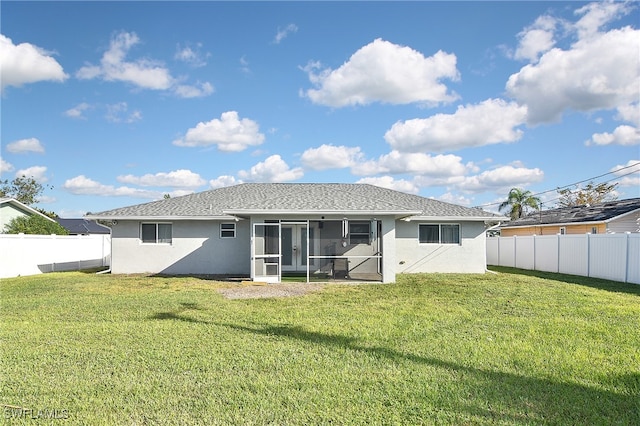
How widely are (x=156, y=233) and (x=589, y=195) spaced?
4110cm

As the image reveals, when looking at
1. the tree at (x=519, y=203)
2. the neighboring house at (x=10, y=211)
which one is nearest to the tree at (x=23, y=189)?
the neighboring house at (x=10, y=211)

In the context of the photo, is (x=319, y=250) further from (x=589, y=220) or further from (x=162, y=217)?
(x=589, y=220)

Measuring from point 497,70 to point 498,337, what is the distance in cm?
1243

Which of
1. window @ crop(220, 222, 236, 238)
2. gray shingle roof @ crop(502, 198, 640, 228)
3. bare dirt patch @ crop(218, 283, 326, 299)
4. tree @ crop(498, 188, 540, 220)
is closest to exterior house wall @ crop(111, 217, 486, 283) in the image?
window @ crop(220, 222, 236, 238)

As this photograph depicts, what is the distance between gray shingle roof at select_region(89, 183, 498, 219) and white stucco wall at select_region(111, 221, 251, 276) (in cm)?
79

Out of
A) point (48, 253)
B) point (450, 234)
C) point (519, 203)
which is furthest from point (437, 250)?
point (519, 203)

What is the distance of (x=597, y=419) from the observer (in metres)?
4.10

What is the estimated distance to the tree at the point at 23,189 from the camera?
158 ft

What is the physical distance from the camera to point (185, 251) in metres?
18.5

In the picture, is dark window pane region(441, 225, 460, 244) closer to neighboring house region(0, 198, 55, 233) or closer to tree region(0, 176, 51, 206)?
neighboring house region(0, 198, 55, 233)

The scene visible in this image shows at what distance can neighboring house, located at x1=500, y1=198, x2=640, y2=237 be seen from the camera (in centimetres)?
Answer: 2255

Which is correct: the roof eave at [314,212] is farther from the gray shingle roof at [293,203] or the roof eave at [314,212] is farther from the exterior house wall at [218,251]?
the exterior house wall at [218,251]

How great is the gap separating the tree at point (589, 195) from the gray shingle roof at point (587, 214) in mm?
13597

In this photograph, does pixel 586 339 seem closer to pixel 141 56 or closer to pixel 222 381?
pixel 222 381
